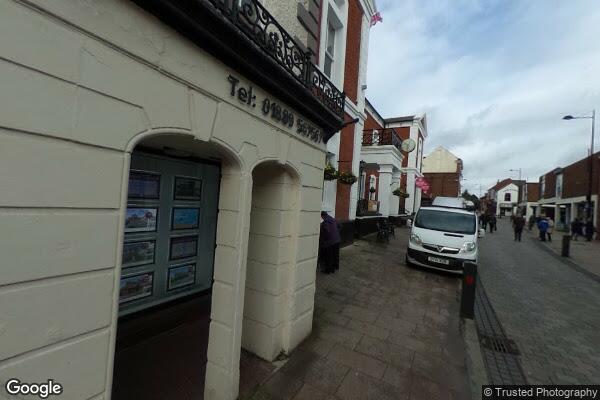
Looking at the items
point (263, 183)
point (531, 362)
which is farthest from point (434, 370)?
point (263, 183)

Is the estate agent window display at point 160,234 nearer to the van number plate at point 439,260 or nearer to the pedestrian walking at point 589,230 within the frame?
the van number plate at point 439,260

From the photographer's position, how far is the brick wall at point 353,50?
31.1 feet

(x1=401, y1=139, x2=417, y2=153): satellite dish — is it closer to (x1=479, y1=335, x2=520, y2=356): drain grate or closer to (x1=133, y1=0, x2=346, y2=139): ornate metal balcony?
(x1=479, y1=335, x2=520, y2=356): drain grate

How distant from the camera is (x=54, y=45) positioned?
59.0 inches

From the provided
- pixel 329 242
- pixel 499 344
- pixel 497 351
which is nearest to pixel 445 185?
pixel 329 242

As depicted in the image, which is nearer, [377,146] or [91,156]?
[91,156]

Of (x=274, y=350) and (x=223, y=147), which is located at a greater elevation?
(x=223, y=147)

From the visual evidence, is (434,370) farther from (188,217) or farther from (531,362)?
(188,217)

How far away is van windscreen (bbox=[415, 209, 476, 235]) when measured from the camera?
8.73m

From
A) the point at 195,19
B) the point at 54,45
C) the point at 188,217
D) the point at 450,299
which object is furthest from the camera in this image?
the point at 450,299

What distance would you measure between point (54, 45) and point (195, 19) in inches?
38.5

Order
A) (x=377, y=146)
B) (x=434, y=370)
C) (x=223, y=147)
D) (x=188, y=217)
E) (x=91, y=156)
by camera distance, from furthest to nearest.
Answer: (x=377, y=146)
(x=188, y=217)
(x=434, y=370)
(x=223, y=147)
(x=91, y=156)

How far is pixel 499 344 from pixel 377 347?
2.17 metres

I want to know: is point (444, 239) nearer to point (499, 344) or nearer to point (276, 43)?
point (499, 344)
